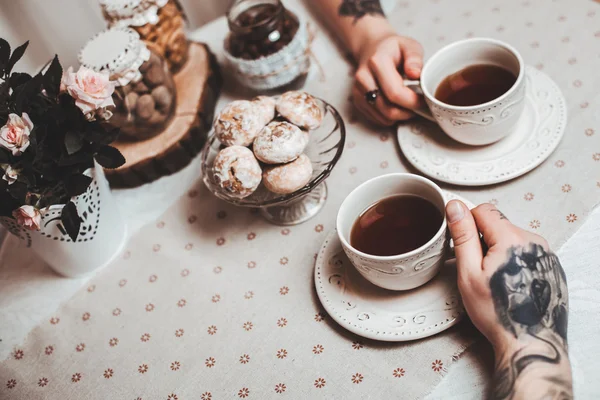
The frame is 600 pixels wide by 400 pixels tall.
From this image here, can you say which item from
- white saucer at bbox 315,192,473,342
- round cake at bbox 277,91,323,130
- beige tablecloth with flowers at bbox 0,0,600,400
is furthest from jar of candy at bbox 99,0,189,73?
white saucer at bbox 315,192,473,342

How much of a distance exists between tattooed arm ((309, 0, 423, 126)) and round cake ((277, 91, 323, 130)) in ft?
0.47

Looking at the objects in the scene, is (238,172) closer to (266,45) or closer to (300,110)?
(300,110)

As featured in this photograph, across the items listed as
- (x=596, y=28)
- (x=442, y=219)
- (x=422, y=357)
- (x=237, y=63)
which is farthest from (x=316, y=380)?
(x=596, y=28)

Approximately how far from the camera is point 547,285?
26.3 inches

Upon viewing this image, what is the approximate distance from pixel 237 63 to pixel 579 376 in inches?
31.6

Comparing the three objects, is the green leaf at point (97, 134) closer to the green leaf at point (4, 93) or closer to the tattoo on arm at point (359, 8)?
the green leaf at point (4, 93)

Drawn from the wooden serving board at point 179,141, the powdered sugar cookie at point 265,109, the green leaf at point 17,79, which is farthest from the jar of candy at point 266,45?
the green leaf at point 17,79

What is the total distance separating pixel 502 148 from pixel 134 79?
67 centimetres

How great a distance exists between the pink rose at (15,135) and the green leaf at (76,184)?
0.09 meters

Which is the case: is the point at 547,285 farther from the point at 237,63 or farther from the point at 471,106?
the point at 237,63

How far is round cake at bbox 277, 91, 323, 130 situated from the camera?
2.84ft

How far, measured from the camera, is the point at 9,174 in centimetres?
75

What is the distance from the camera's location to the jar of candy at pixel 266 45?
107 cm

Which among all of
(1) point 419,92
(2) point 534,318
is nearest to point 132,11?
(1) point 419,92
